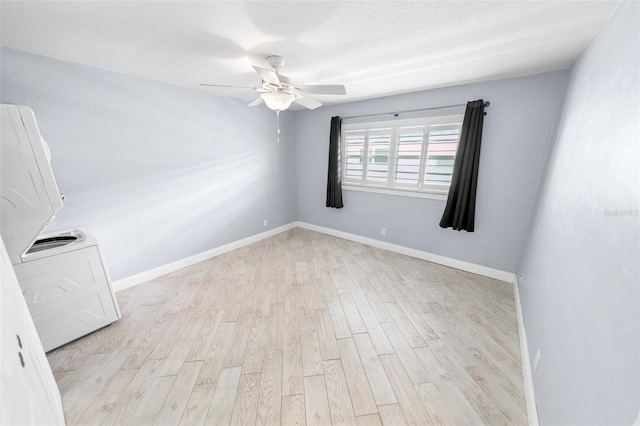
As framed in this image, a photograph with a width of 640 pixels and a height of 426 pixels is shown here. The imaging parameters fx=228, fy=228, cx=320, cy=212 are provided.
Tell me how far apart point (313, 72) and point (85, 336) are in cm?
305

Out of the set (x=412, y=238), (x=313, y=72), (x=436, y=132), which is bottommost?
(x=412, y=238)

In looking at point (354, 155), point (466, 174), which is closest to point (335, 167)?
point (354, 155)

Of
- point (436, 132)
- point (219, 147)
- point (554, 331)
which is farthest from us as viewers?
point (219, 147)

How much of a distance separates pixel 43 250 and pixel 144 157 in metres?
1.26

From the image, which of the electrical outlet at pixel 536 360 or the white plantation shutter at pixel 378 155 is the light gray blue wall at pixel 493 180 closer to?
the white plantation shutter at pixel 378 155

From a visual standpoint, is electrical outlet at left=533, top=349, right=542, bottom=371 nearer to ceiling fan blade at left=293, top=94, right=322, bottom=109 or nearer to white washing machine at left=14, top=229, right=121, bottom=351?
ceiling fan blade at left=293, top=94, right=322, bottom=109

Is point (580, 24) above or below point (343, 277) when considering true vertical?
above

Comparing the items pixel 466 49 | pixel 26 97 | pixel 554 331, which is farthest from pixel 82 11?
pixel 554 331

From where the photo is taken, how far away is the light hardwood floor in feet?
4.47

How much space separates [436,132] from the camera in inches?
→ 116

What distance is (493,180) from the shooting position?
8.63 ft

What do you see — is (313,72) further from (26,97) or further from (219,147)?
(26,97)

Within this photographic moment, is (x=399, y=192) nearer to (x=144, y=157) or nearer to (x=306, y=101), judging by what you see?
(x=306, y=101)

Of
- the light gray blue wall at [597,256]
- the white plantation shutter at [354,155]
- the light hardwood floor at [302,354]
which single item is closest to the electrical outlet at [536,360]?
the light gray blue wall at [597,256]
